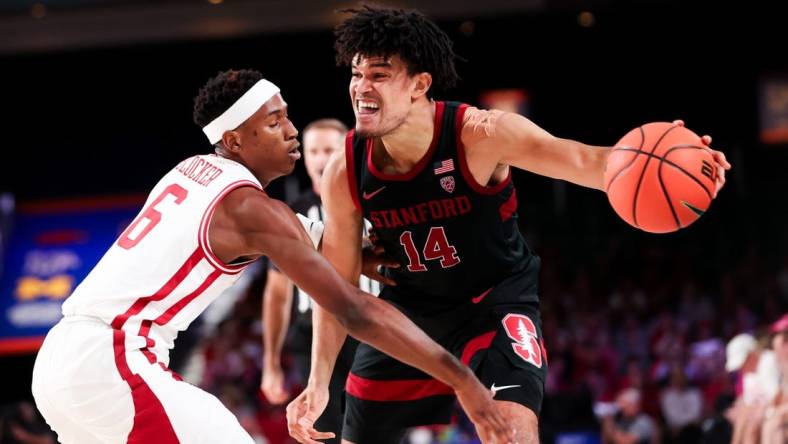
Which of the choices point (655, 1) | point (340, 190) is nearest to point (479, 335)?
point (340, 190)

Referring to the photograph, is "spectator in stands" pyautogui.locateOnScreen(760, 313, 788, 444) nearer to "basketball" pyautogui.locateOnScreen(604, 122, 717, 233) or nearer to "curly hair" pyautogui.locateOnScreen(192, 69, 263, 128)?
"basketball" pyautogui.locateOnScreen(604, 122, 717, 233)

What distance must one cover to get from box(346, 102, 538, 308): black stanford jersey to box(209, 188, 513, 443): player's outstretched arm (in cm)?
89

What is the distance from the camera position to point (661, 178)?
12.0 feet

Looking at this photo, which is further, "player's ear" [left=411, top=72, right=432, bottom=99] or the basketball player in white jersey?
"player's ear" [left=411, top=72, right=432, bottom=99]

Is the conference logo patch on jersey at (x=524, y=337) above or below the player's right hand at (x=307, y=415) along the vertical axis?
above

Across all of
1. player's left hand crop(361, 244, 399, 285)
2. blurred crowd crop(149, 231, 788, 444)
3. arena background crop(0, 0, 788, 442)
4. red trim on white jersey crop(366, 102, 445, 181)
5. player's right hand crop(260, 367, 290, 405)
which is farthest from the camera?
arena background crop(0, 0, 788, 442)

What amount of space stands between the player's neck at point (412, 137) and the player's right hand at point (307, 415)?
0.95 meters

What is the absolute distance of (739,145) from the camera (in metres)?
12.2

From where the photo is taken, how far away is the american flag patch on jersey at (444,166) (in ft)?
13.5

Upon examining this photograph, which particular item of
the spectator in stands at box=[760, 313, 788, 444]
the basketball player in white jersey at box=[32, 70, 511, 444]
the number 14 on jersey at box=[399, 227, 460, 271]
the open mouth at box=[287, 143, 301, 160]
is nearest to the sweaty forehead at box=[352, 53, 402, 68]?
the open mouth at box=[287, 143, 301, 160]

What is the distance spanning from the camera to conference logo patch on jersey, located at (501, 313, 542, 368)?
13.3ft

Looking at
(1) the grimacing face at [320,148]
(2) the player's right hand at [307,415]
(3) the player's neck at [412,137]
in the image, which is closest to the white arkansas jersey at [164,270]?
(2) the player's right hand at [307,415]

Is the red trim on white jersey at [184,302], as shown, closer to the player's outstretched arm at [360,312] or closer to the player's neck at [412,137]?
the player's outstretched arm at [360,312]

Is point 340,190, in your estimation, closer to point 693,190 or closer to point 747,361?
point 693,190
